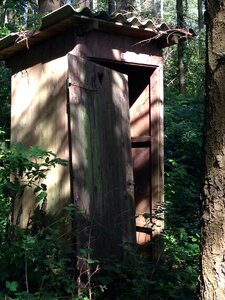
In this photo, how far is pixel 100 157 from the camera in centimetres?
486

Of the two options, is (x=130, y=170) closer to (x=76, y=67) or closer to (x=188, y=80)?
(x=76, y=67)

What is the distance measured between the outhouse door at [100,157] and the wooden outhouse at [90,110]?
11mm

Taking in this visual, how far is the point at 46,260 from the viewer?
3.69 metres

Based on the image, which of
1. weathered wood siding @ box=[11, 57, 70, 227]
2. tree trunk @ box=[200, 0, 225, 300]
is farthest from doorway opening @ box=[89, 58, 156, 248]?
tree trunk @ box=[200, 0, 225, 300]

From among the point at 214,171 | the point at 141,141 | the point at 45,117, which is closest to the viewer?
the point at 214,171

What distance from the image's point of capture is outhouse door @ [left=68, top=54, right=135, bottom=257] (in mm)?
4516

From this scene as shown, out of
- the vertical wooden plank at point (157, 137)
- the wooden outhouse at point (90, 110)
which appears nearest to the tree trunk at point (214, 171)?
the wooden outhouse at point (90, 110)

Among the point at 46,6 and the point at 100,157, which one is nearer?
the point at 100,157

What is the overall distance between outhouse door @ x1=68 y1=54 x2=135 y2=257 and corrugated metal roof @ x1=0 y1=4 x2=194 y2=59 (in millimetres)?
410

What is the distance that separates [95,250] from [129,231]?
572 mm

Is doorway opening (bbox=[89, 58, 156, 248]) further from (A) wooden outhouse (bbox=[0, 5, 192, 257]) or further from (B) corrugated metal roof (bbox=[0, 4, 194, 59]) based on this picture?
(B) corrugated metal roof (bbox=[0, 4, 194, 59])

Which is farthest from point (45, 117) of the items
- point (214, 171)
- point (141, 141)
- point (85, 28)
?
point (214, 171)

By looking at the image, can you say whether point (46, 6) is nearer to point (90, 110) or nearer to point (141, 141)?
point (141, 141)

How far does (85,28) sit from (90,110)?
0.90 meters
